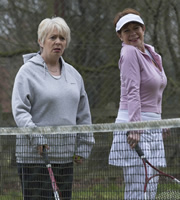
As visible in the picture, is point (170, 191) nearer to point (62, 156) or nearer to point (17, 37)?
point (62, 156)

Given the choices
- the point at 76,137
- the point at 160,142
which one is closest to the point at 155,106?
the point at 160,142

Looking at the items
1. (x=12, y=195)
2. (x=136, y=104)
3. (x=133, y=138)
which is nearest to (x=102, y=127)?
(x=133, y=138)

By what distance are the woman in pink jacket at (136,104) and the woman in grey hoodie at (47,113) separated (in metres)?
0.35

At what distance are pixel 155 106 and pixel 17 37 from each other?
2735mm

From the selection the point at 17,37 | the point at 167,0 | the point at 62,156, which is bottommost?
the point at 62,156

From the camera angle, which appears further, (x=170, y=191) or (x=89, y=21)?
(x=89, y=21)

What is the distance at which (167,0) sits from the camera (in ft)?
20.4

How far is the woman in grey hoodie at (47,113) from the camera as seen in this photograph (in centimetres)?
376

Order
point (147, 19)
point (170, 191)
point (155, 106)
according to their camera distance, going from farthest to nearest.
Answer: point (147, 19) < point (155, 106) < point (170, 191)

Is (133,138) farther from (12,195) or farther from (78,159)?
(12,195)

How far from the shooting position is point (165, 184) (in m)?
3.75

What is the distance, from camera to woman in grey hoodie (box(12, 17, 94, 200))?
3758 millimetres

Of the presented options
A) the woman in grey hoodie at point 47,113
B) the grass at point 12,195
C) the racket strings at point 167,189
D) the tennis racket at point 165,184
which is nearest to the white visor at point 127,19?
the woman in grey hoodie at point 47,113

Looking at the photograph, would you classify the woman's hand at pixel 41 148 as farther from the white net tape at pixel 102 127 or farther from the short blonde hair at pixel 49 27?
the short blonde hair at pixel 49 27
